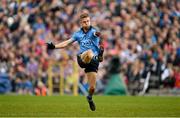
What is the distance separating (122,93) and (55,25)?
19.4ft

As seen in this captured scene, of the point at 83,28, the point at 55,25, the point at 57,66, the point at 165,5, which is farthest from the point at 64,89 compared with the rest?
the point at 83,28

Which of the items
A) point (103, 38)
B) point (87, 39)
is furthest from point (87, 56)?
point (103, 38)

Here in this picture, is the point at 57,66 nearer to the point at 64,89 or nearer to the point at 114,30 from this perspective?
the point at 64,89

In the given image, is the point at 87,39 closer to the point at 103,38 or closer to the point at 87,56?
the point at 87,56

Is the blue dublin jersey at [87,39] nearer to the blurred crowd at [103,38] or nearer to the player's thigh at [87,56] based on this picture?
the player's thigh at [87,56]

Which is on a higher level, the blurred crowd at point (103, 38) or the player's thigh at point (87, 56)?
the player's thigh at point (87, 56)

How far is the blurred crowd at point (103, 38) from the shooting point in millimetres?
31078

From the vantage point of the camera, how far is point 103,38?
31.9m

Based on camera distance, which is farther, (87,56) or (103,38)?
(103,38)

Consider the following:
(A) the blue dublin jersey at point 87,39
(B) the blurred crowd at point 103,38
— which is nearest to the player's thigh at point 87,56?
(A) the blue dublin jersey at point 87,39

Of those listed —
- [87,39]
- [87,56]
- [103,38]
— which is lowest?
[103,38]

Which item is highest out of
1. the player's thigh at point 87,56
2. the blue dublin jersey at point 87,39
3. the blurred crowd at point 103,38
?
the blue dublin jersey at point 87,39

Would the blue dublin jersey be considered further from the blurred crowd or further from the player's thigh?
the blurred crowd

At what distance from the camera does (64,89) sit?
105 feet
